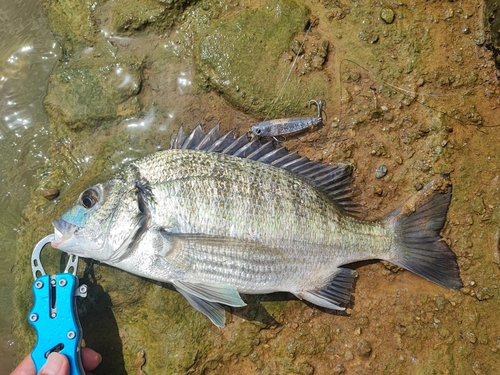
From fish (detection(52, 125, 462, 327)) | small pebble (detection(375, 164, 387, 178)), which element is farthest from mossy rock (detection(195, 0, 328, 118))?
small pebble (detection(375, 164, 387, 178))

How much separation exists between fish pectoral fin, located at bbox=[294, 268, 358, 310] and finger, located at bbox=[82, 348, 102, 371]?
1.57m

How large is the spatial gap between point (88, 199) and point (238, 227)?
1040 mm

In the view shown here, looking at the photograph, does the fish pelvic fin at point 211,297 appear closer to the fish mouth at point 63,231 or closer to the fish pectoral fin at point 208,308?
the fish pectoral fin at point 208,308

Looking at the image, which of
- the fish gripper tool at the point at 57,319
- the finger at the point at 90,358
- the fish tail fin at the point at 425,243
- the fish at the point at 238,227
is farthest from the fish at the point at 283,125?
the finger at the point at 90,358

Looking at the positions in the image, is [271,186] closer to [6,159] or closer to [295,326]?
[295,326]

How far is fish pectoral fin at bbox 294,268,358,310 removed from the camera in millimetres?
2910

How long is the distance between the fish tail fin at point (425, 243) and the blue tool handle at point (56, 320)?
2.32 metres

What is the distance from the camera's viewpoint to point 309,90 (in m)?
3.20

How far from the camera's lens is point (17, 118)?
130 inches

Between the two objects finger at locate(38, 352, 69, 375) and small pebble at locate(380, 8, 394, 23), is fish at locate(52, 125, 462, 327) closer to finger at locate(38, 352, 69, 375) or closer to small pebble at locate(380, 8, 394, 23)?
finger at locate(38, 352, 69, 375)

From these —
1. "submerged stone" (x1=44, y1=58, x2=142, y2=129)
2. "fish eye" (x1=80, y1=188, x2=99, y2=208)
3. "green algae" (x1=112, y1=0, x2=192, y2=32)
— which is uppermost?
"green algae" (x1=112, y1=0, x2=192, y2=32)

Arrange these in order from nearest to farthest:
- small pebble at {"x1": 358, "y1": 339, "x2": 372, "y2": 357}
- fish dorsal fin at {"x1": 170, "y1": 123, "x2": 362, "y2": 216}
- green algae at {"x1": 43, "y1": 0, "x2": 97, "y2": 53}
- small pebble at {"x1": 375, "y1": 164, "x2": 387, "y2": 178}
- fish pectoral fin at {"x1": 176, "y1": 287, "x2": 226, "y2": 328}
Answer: fish pectoral fin at {"x1": 176, "y1": 287, "x2": 226, "y2": 328}
fish dorsal fin at {"x1": 170, "y1": 123, "x2": 362, "y2": 216}
small pebble at {"x1": 358, "y1": 339, "x2": 372, "y2": 357}
small pebble at {"x1": 375, "y1": 164, "x2": 387, "y2": 178}
green algae at {"x1": 43, "y1": 0, "x2": 97, "y2": 53}

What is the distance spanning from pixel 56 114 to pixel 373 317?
3133 millimetres

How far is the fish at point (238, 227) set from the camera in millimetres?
2607
